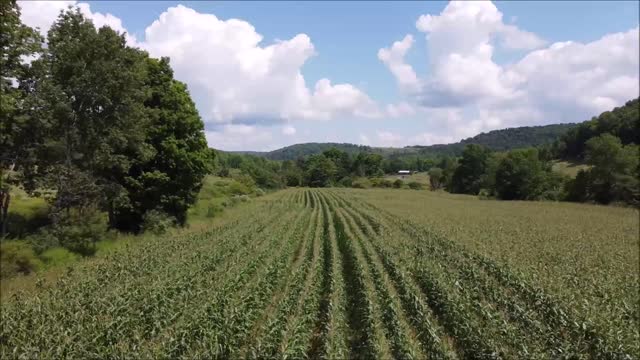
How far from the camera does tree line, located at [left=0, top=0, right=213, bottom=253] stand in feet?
77.2

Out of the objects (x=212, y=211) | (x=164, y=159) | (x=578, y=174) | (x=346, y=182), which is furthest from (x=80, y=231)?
(x=346, y=182)

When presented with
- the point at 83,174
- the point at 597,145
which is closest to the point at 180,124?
the point at 83,174

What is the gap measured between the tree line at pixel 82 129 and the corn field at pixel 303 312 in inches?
212

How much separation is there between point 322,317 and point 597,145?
223 ft

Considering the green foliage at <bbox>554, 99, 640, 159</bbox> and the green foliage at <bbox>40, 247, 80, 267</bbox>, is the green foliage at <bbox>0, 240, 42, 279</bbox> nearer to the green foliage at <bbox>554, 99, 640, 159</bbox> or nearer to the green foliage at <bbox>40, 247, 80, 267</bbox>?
the green foliage at <bbox>40, 247, 80, 267</bbox>

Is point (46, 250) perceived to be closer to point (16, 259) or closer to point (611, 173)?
point (16, 259)

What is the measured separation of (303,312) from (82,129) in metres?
18.8

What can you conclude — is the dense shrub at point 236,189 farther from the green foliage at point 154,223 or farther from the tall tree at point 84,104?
the tall tree at point 84,104

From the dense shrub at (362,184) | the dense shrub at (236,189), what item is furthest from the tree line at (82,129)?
the dense shrub at (362,184)

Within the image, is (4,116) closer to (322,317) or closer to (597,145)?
(322,317)

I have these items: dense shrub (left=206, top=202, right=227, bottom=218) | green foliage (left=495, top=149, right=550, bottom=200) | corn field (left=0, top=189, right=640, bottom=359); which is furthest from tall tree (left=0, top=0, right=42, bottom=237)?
green foliage (left=495, top=149, right=550, bottom=200)

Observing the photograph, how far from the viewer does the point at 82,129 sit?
2719cm

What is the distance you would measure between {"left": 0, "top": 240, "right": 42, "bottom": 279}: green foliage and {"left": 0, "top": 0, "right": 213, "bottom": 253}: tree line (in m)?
2.85

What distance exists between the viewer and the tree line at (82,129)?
2353 cm
